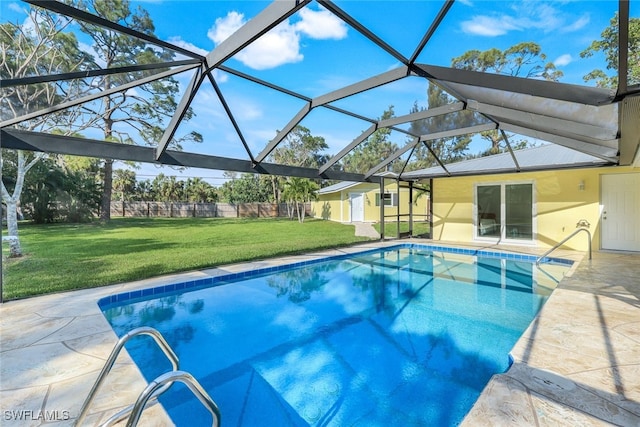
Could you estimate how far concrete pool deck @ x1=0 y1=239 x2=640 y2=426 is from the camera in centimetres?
205

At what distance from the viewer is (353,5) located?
327cm

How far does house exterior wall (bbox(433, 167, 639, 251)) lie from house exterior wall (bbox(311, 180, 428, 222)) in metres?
7.19

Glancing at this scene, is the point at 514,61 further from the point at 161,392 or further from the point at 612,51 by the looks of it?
the point at 161,392

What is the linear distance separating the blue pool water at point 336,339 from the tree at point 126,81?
3.94 meters

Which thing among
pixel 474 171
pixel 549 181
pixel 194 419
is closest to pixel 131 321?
pixel 194 419

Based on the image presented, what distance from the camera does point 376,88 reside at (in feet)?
15.7

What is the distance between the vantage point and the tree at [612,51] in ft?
8.30

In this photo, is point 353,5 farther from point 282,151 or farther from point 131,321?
point 282,151

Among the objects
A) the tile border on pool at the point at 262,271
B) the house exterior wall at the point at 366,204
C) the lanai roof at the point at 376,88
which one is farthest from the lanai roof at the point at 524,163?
the house exterior wall at the point at 366,204

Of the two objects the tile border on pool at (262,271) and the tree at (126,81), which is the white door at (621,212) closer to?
the tile border on pool at (262,271)

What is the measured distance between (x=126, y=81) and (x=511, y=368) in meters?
6.31

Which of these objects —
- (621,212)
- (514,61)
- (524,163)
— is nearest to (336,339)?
(514,61)

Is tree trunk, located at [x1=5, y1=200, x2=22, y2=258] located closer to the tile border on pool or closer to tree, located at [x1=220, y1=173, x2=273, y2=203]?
the tile border on pool

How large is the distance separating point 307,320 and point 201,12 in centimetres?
504
